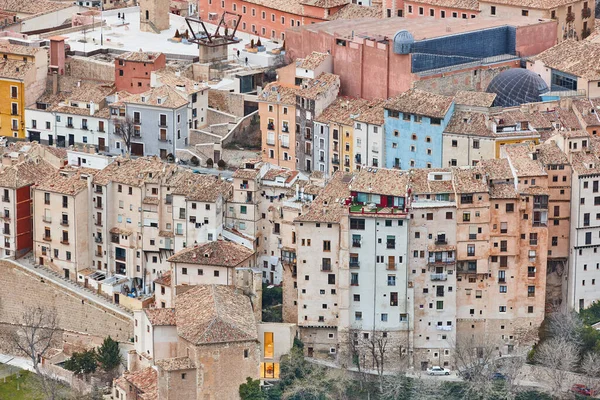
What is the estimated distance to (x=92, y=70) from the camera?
139 m

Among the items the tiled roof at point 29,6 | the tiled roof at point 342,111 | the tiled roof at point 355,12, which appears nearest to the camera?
the tiled roof at point 342,111

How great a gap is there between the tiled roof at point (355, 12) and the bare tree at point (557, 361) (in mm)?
33997

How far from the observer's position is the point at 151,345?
373 feet

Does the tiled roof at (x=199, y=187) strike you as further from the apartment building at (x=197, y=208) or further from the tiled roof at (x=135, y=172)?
the tiled roof at (x=135, y=172)


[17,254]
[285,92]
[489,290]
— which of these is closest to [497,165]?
[489,290]

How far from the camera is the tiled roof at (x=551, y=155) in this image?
116 m

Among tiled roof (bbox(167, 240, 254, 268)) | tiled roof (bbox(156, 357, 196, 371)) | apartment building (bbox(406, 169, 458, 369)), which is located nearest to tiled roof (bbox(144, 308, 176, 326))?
tiled roof (bbox(156, 357, 196, 371))

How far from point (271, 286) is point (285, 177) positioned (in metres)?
5.44

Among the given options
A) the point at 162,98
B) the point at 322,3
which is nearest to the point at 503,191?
the point at 162,98

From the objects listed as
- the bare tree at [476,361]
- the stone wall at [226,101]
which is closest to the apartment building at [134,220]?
the stone wall at [226,101]

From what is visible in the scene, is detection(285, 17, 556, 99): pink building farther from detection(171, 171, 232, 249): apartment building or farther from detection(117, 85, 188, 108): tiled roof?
detection(171, 171, 232, 249): apartment building

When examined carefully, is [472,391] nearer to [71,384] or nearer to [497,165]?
[497,165]

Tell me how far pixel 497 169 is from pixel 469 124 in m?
5.64

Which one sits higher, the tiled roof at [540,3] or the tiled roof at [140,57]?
the tiled roof at [540,3]
